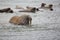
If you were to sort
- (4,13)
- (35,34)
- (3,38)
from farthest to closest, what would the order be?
(4,13), (35,34), (3,38)

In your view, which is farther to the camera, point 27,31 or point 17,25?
point 17,25

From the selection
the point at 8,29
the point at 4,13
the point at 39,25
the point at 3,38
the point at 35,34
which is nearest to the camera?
the point at 3,38

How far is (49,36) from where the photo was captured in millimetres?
2328

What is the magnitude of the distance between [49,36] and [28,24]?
49 centimetres

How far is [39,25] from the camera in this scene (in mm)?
2811

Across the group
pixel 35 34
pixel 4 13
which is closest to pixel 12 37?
pixel 35 34

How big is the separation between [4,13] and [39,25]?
105 cm

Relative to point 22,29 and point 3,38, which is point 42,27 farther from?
point 3,38

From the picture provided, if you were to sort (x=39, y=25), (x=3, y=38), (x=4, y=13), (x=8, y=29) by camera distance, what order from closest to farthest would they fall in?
(x=3, y=38), (x=8, y=29), (x=39, y=25), (x=4, y=13)

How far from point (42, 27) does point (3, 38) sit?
0.64 meters

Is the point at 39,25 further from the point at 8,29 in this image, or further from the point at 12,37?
the point at 12,37

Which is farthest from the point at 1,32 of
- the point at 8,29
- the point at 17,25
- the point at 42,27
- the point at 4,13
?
the point at 4,13

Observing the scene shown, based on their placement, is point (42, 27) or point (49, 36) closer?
point (49, 36)

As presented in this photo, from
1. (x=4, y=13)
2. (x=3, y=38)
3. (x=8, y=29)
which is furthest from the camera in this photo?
(x=4, y=13)
